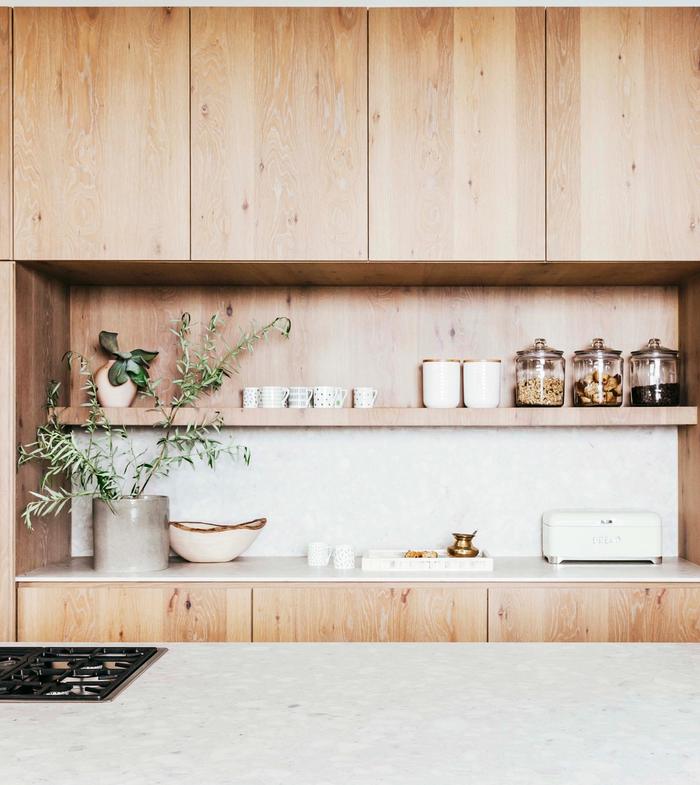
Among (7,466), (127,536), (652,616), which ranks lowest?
(652,616)

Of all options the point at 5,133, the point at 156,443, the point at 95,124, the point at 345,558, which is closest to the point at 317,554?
the point at 345,558

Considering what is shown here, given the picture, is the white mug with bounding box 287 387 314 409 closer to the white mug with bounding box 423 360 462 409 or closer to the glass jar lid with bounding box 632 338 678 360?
the white mug with bounding box 423 360 462 409

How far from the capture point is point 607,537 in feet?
8.64

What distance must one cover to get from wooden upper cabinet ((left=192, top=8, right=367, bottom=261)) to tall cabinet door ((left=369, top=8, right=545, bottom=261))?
0.27 ft

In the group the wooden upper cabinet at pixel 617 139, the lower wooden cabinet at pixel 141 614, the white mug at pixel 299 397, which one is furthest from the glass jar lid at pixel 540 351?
the lower wooden cabinet at pixel 141 614

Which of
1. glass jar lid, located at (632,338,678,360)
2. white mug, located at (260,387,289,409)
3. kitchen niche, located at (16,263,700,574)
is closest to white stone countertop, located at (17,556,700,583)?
kitchen niche, located at (16,263,700,574)

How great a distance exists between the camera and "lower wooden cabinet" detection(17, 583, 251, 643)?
7.87 ft

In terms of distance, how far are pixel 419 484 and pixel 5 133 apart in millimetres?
1847

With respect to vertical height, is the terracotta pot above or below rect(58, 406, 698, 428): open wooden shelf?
above

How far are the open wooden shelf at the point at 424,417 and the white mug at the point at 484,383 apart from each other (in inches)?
3.8

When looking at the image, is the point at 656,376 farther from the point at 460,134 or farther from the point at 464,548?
the point at 460,134

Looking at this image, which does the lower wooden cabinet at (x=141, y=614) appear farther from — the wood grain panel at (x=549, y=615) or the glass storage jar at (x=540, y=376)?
the glass storage jar at (x=540, y=376)

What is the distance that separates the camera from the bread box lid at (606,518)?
2643 mm

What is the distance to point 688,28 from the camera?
2.45 metres
